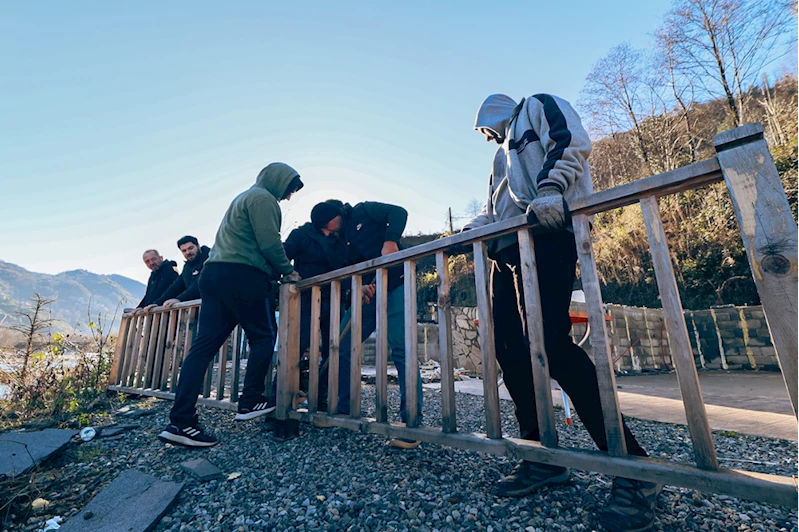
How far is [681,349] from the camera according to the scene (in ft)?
3.77

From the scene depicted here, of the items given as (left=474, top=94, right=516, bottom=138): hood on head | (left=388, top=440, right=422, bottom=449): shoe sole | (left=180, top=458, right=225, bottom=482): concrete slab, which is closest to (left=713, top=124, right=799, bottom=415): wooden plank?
(left=474, top=94, right=516, bottom=138): hood on head

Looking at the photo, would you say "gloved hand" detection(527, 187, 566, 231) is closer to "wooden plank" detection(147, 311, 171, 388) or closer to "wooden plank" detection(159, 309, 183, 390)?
"wooden plank" detection(159, 309, 183, 390)

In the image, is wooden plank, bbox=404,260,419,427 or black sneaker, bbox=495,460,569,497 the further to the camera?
wooden plank, bbox=404,260,419,427

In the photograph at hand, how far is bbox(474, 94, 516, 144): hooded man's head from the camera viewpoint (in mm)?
2105

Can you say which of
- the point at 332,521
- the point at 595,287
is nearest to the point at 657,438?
the point at 595,287

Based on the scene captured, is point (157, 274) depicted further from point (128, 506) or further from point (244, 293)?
point (128, 506)

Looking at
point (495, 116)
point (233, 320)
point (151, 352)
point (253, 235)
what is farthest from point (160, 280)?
point (495, 116)

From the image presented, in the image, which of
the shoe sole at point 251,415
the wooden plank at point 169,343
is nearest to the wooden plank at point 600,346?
the shoe sole at point 251,415

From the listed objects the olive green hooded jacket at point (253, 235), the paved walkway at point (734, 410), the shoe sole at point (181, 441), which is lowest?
the paved walkway at point (734, 410)

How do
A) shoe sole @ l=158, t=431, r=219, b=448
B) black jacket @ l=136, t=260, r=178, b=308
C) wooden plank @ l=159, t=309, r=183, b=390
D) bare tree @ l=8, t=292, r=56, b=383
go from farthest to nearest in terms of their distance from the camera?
1. black jacket @ l=136, t=260, r=178, b=308
2. bare tree @ l=8, t=292, r=56, b=383
3. wooden plank @ l=159, t=309, r=183, b=390
4. shoe sole @ l=158, t=431, r=219, b=448

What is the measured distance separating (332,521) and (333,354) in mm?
1041

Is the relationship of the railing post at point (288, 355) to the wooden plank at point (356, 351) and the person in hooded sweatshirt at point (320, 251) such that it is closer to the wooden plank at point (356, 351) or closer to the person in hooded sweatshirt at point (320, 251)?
the person in hooded sweatshirt at point (320, 251)

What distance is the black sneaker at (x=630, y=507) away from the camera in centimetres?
120

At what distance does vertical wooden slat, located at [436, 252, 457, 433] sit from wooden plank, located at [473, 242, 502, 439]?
156 mm
